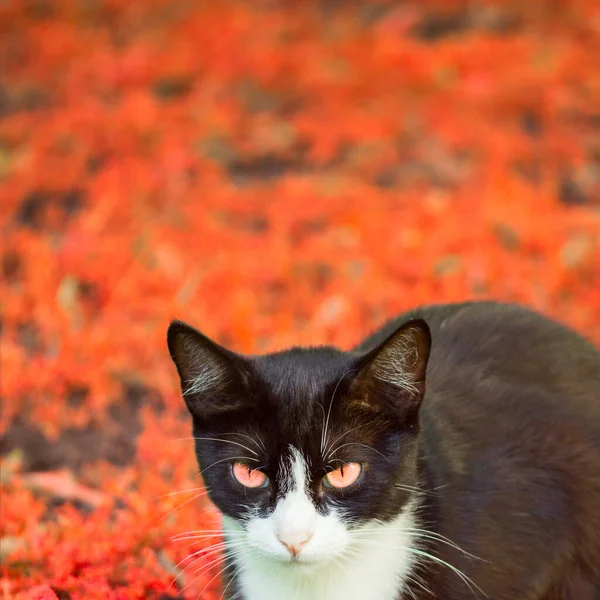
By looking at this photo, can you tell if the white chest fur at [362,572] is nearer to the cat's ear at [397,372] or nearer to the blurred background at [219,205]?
the cat's ear at [397,372]

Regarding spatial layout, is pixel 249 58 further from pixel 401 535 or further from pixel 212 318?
pixel 401 535

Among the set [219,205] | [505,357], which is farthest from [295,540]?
[219,205]

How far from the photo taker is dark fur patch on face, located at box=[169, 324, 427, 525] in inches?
98.0

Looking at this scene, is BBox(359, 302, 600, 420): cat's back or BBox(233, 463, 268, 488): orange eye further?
BBox(359, 302, 600, 420): cat's back

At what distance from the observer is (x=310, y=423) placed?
8.23 feet

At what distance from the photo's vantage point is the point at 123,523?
3.50 metres

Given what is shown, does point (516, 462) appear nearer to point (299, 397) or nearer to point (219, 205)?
point (299, 397)

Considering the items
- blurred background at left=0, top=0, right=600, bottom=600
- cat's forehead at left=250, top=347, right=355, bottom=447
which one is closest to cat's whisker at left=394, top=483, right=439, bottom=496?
cat's forehead at left=250, top=347, right=355, bottom=447

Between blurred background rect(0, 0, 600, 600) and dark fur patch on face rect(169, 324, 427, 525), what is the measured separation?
0.72 m

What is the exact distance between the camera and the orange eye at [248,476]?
2.53 meters

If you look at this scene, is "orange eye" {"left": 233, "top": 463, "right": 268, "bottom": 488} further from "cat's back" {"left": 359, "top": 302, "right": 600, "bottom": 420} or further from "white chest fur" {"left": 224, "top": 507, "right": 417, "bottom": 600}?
"cat's back" {"left": 359, "top": 302, "right": 600, "bottom": 420}

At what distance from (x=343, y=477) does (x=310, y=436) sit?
0.14 metres

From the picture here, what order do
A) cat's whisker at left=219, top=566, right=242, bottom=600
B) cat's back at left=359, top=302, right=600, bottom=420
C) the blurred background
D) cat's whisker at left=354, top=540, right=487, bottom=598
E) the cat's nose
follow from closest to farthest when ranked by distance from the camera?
the cat's nose < cat's whisker at left=354, top=540, right=487, bottom=598 < cat's whisker at left=219, top=566, right=242, bottom=600 < cat's back at left=359, top=302, right=600, bottom=420 < the blurred background

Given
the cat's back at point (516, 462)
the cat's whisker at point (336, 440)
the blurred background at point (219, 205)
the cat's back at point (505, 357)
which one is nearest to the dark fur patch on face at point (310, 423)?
the cat's whisker at point (336, 440)
